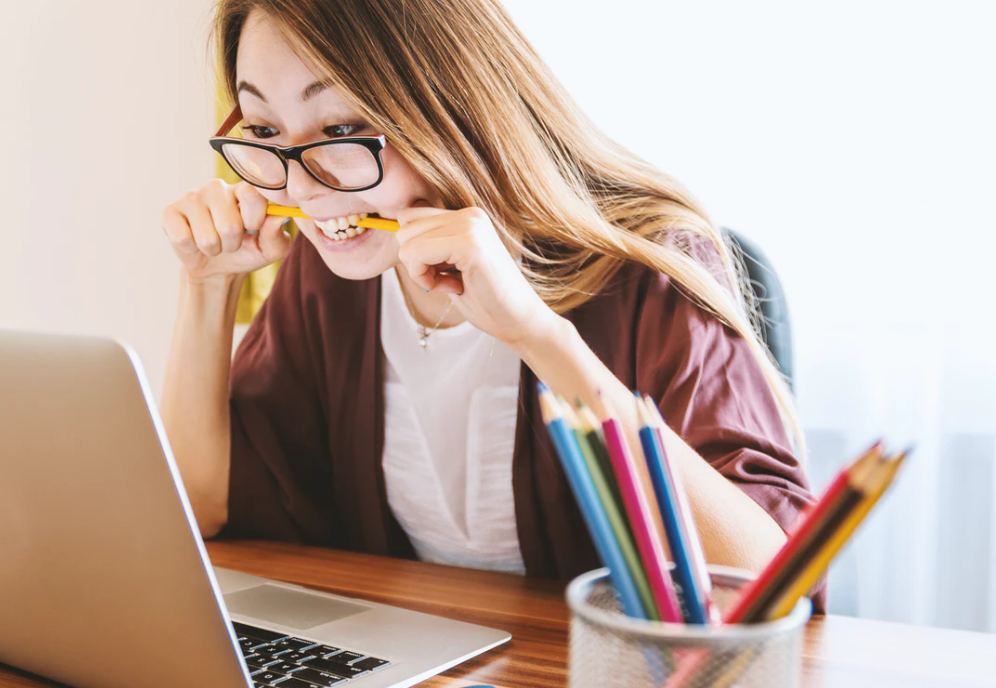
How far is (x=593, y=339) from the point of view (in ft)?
3.49

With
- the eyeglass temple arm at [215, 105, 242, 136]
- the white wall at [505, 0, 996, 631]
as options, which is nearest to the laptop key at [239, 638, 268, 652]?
the eyeglass temple arm at [215, 105, 242, 136]

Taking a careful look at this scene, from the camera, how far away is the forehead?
921 millimetres

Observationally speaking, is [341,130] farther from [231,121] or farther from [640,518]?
[640,518]

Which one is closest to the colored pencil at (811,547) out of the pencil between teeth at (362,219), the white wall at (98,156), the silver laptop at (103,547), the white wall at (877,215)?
the silver laptop at (103,547)

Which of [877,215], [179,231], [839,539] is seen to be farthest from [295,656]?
[877,215]

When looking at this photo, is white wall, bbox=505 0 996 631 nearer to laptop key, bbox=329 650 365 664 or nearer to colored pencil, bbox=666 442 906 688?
laptop key, bbox=329 650 365 664

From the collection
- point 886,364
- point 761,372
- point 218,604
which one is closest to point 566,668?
point 218,604

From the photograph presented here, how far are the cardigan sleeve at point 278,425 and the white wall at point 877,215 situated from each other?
0.96 meters

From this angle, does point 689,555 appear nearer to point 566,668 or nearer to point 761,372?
point 566,668

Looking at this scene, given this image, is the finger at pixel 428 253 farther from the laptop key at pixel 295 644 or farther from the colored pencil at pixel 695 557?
the colored pencil at pixel 695 557

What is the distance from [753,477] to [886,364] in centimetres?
103

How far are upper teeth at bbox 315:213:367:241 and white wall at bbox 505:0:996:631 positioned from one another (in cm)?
104

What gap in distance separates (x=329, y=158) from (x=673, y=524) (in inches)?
27.6

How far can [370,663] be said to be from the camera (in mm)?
628
